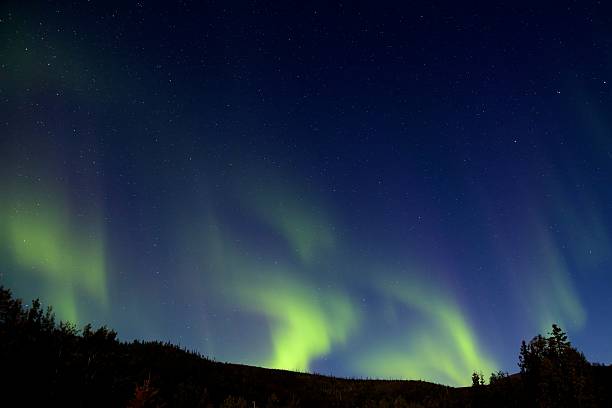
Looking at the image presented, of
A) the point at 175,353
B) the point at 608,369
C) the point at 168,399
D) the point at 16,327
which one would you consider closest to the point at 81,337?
the point at 16,327

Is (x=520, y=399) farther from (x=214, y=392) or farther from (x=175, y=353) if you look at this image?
(x=175, y=353)

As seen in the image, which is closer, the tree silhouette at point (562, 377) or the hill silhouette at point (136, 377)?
the hill silhouette at point (136, 377)

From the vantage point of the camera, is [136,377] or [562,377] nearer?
[562,377]

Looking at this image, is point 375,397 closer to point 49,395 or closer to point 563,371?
point 563,371

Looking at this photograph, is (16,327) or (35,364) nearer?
(35,364)

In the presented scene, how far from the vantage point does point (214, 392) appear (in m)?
19.8

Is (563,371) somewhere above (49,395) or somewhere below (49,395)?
above

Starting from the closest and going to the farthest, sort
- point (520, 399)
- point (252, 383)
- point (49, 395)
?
point (49, 395) < point (520, 399) < point (252, 383)

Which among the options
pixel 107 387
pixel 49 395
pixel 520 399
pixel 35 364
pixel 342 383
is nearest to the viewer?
pixel 49 395

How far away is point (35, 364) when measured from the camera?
390 inches

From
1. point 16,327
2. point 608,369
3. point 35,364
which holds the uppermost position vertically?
point 608,369

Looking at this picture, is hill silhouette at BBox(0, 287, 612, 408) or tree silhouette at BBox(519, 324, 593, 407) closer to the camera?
hill silhouette at BBox(0, 287, 612, 408)

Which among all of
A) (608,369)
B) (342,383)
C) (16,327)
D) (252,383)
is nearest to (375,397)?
(342,383)

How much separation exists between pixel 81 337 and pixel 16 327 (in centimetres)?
238
